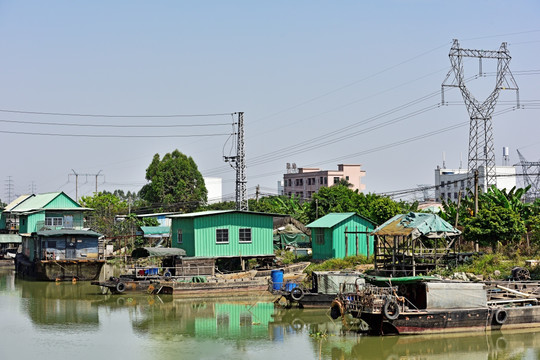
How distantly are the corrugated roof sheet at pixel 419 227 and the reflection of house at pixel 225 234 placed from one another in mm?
10842

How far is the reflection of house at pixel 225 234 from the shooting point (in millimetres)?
37875

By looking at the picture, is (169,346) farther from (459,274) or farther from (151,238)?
(151,238)

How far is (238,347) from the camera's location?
890 inches

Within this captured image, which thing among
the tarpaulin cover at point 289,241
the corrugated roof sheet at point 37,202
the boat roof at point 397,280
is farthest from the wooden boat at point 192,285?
the corrugated roof sheet at point 37,202

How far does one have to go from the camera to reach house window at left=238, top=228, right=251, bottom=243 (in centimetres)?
3903

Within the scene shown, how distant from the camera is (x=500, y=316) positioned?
945 inches

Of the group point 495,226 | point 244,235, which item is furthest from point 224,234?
point 495,226

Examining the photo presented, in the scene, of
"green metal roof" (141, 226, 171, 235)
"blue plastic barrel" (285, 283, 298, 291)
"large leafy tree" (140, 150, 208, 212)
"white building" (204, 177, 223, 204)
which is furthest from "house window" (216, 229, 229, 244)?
"white building" (204, 177, 223, 204)

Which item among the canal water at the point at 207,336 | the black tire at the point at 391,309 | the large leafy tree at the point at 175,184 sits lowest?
the canal water at the point at 207,336

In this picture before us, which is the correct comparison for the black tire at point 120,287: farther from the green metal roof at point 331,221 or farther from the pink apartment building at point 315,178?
the pink apartment building at point 315,178

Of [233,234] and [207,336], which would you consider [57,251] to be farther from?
[207,336]

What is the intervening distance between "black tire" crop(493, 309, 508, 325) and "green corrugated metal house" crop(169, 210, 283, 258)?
1742 cm

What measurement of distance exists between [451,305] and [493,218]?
12.0 m

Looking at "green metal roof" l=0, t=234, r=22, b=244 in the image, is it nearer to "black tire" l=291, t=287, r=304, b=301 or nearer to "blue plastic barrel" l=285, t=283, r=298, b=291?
"blue plastic barrel" l=285, t=283, r=298, b=291
